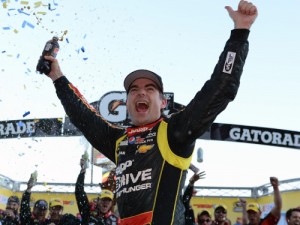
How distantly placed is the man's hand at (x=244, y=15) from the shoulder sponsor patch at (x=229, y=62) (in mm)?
192

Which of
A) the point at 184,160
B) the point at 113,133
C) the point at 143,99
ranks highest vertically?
the point at 143,99

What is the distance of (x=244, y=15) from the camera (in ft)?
9.21

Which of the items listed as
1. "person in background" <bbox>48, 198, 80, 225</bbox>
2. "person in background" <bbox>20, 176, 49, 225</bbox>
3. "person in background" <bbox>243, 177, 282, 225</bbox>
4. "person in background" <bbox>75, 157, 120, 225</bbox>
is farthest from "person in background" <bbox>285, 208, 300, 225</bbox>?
"person in background" <bbox>20, 176, 49, 225</bbox>

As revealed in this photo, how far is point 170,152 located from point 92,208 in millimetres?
7287

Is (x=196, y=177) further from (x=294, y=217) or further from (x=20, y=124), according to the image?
(x=20, y=124)

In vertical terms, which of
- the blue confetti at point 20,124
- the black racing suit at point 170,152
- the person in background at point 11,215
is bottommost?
the person in background at point 11,215

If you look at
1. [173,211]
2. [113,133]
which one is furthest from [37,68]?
[173,211]

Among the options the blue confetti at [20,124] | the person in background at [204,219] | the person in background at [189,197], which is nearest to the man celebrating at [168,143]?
the person in background at [189,197]

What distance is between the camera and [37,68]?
3.75m

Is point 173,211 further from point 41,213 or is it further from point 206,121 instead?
point 41,213

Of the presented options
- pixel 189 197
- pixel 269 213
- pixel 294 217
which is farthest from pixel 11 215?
pixel 294 217

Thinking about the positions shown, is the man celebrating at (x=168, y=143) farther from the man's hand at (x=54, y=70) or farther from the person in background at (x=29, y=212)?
the person in background at (x=29, y=212)

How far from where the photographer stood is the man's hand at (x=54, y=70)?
12.1ft

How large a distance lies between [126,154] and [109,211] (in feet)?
22.1
